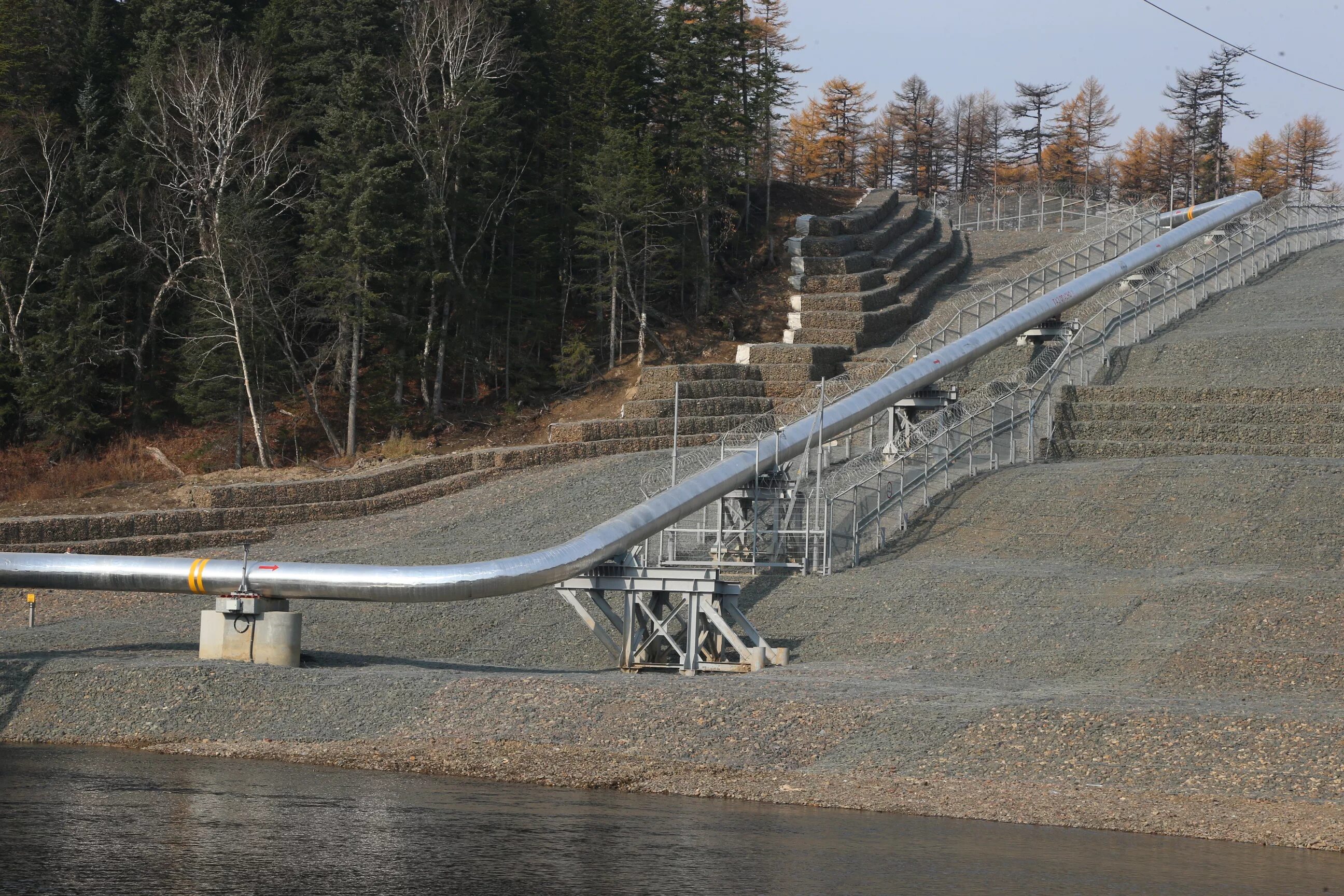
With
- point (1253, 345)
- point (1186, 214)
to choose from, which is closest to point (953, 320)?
point (1253, 345)

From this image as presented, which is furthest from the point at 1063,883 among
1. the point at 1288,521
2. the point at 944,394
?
the point at 944,394

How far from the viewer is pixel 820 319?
45062mm

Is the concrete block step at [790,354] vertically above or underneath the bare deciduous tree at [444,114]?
underneath

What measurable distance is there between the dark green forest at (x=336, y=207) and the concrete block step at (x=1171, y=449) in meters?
16.8

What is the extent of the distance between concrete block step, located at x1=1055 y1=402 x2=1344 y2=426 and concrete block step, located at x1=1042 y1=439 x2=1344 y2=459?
Result: 976mm

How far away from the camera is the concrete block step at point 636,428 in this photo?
36.2 meters

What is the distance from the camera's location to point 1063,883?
440 inches

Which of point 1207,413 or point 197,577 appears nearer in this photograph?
point 197,577

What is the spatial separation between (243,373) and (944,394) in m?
20.3

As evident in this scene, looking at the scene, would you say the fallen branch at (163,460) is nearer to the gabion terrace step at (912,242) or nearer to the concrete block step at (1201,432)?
the concrete block step at (1201,432)

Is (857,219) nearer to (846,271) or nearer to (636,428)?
(846,271)

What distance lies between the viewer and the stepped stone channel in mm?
37688

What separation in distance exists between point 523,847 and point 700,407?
2683cm

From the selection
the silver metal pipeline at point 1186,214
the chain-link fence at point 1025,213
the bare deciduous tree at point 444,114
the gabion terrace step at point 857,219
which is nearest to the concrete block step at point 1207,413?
the gabion terrace step at point 857,219
